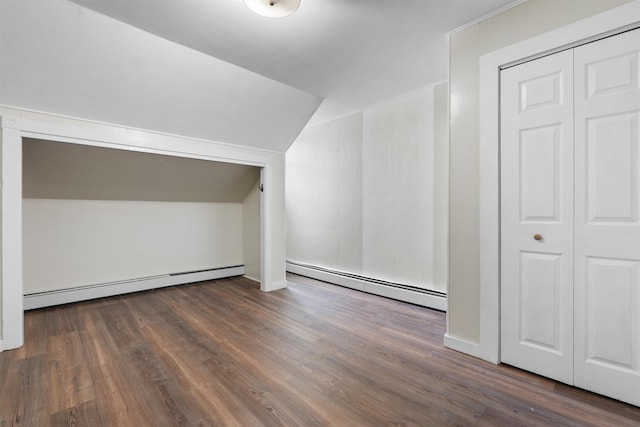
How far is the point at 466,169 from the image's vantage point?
2.21 meters

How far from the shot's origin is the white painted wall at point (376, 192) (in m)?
3.29

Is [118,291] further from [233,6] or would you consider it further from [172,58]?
[233,6]

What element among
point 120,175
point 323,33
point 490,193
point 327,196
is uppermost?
point 323,33

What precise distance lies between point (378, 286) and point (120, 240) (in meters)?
3.42

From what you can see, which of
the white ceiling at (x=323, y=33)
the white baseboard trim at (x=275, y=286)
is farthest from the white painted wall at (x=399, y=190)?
the white baseboard trim at (x=275, y=286)

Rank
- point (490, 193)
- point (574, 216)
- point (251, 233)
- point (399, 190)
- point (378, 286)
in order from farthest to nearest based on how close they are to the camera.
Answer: point (251, 233) < point (378, 286) < point (399, 190) < point (490, 193) < point (574, 216)

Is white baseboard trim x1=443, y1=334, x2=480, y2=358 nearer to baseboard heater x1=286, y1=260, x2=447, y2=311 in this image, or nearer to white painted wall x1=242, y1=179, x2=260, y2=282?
baseboard heater x1=286, y1=260, x2=447, y2=311

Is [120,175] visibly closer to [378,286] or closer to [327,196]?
[327,196]

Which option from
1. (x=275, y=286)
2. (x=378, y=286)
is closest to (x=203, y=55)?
(x=275, y=286)

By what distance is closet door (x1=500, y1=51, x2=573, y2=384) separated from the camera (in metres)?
1.80

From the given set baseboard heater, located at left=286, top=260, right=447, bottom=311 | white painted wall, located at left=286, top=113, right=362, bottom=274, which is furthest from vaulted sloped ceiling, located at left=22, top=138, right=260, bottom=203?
baseboard heater, located at left=286, top=260, right=447, bottom=311

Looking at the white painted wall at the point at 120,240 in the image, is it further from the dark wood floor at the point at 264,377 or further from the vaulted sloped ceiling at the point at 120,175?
the dark wood floor at the point at 264,377

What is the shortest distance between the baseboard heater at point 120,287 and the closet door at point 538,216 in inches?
152

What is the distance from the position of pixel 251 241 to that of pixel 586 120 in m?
4.11
